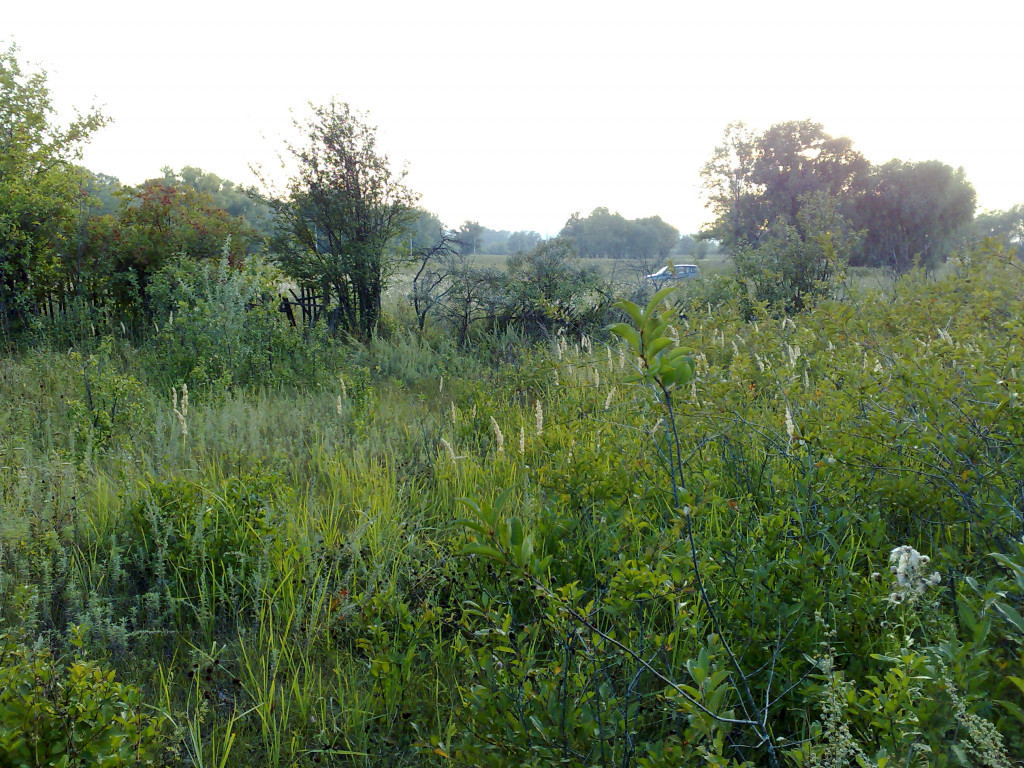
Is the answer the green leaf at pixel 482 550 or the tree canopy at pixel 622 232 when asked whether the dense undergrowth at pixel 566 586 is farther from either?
the tree canopy at pixel 622 232

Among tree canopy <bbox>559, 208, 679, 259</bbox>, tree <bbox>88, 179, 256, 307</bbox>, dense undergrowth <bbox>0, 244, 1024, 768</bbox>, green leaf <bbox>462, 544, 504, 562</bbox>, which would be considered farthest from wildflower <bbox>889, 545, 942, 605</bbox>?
tree canopy <bbox>559, 208, 679, 259</bbox>

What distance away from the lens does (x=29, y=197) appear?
894 centimetres

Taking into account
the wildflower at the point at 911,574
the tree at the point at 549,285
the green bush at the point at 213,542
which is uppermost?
the tree at the point at 549,285

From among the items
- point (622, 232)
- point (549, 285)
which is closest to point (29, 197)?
point (549, 285)

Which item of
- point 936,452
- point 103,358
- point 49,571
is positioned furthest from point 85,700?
point 103,358

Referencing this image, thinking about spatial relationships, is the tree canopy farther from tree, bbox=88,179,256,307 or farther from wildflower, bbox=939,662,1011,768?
wildflower, bbox=939,662,1011,768

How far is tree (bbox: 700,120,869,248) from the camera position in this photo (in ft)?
107

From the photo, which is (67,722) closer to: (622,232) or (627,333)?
(627,333)

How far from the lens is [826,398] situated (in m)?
3.02

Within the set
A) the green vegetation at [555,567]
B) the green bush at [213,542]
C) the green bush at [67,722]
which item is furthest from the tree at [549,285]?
the green bush at [67,722]

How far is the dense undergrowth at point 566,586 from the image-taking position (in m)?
1.56

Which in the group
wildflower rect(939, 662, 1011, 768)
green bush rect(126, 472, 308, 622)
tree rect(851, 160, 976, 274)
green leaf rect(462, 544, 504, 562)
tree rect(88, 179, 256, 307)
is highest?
tree rect(851, 160, 976, 274)

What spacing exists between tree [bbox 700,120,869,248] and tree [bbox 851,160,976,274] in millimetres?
1356

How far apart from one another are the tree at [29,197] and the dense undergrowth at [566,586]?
231 inches
